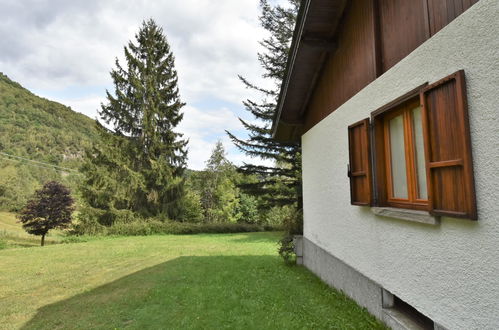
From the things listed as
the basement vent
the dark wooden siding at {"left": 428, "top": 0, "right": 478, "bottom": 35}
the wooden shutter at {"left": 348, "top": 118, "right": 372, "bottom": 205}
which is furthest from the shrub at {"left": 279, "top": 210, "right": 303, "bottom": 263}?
the dark wooden siding at {"left": 428, "top": 0, "right": 478, "bottom": 35}

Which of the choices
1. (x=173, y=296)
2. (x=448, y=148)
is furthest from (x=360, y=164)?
(x=173, y=296)

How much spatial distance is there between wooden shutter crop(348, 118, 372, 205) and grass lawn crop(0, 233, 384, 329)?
1676 mm

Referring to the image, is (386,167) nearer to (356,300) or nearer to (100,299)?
(356,300)

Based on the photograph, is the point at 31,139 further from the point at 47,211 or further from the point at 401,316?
the point at 401,316

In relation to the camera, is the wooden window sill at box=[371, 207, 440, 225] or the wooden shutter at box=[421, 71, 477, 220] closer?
the wooden shutter at box=[421, 71, 477, 220]

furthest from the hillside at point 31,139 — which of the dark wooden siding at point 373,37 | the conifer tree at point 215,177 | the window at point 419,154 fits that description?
the window at point 419,154

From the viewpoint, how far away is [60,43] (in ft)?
61.9

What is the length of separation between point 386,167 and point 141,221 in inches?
697

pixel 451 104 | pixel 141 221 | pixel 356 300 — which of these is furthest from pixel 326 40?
pixel 141 221

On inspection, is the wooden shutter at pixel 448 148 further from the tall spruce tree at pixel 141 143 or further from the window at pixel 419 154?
the tall spruce tree at pixel 141 143

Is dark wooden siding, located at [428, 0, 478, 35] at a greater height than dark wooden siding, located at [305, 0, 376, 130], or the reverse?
dark wooden siding, located at [305, 0, 376, 130]

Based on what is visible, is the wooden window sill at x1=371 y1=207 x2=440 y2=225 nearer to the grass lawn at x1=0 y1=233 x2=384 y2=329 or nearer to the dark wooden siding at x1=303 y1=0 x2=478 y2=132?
the grass lawn at x1=0 y1=233 x2=384 y2=329

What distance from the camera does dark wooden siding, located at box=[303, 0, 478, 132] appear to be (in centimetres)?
265

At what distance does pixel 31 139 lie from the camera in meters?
44.0
